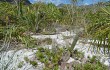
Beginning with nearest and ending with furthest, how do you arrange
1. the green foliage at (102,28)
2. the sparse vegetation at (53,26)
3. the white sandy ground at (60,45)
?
the green foliage at (102,28), the sparse vegetation at (53,26), the white sandy ground at (60,45)

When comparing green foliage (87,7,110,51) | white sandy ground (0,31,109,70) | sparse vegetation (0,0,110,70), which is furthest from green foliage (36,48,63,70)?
green foliage (87,7,110,51)

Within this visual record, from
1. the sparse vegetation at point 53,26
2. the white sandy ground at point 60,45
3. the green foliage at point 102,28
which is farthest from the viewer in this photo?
the white sandy ground at point 60,45

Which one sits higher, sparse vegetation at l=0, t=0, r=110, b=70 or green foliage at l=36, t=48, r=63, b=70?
sparse vegetation at l=0, t=0, r=110, b=70

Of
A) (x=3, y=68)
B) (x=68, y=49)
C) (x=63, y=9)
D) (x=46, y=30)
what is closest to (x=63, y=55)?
(x=68, y=49)

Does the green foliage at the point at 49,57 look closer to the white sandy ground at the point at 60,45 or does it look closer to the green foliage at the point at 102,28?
the white sandy ground at the point at 60,45

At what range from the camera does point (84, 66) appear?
292 inches

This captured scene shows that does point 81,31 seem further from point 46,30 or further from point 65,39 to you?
point 46,30

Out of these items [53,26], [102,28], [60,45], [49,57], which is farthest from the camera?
[53,26]

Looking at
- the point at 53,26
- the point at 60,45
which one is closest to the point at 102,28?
the point at 60,45

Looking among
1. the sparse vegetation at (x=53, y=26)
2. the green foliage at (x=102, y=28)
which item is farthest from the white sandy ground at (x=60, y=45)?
the green foliage at (x=102, y=28)

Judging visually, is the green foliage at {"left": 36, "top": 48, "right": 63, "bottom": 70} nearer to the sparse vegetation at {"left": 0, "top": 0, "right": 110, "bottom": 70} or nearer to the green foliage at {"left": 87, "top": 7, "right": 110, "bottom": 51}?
the sparse vegetation at {"left": 0, "top": 0, "right": 110, "bottom": 70}

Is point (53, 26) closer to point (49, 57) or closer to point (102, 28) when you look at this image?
point (49, 57)

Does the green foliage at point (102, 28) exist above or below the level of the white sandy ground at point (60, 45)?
above

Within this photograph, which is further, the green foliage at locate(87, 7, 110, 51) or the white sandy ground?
the white sandy ground
